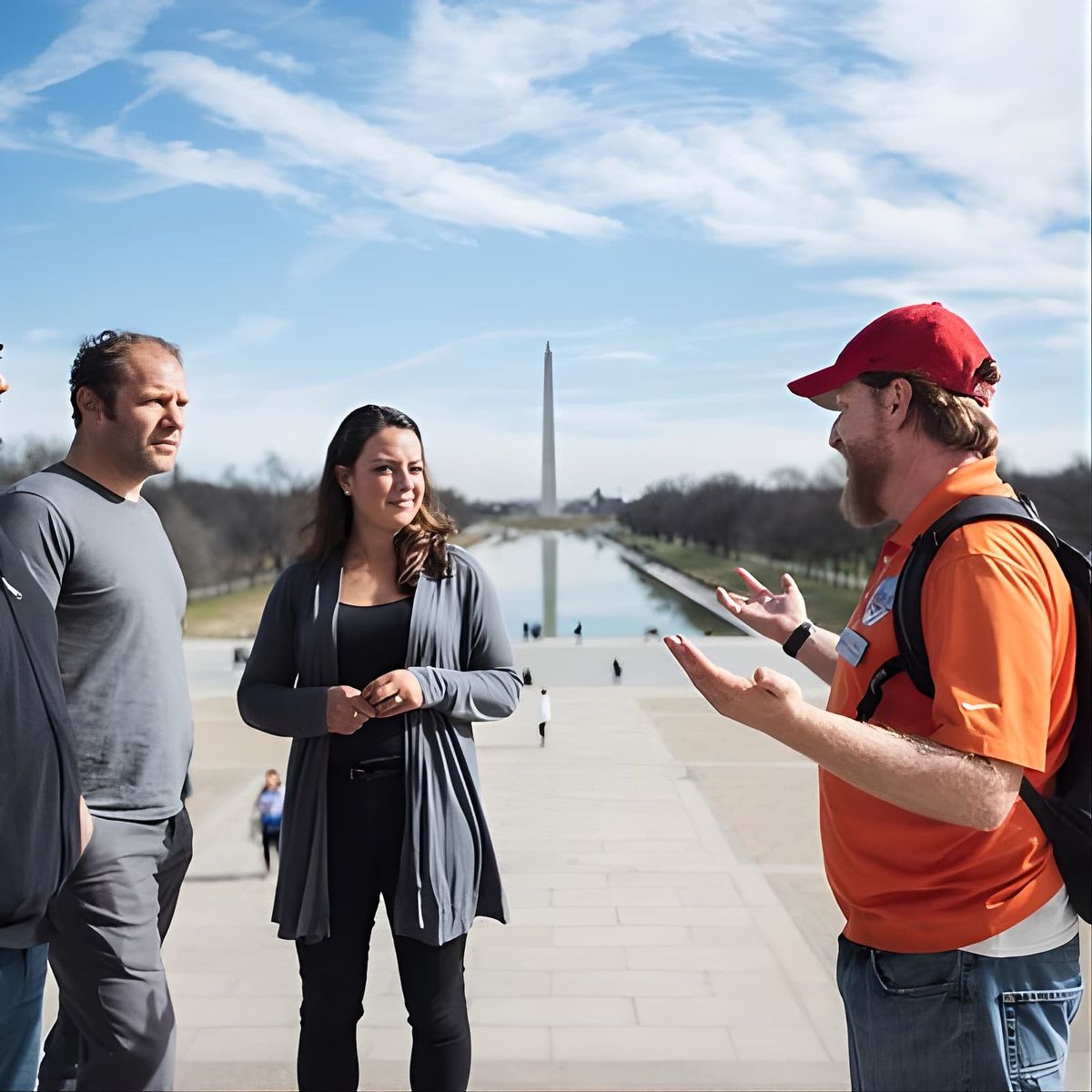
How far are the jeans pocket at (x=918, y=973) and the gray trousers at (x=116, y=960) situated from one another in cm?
128

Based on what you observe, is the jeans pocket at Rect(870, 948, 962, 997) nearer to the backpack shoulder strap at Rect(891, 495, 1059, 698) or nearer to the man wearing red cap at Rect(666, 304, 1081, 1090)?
the man wearing red cap at Rect(666, 304, 1081, 1090)

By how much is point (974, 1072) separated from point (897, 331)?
924 mm

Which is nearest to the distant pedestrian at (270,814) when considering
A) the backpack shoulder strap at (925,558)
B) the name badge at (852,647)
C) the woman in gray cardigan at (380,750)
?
the woman in gray cardigan at (380,750)

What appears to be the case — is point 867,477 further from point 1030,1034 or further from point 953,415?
point 1030,1034

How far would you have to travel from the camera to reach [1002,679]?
45.4 inches

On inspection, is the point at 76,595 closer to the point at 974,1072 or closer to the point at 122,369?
the point at 122,369

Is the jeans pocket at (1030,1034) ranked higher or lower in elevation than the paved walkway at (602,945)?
higher

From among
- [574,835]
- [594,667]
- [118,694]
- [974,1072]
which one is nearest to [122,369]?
[118,694]

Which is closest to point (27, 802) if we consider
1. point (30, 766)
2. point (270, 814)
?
point (30, 766)

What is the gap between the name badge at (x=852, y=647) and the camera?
135 cm

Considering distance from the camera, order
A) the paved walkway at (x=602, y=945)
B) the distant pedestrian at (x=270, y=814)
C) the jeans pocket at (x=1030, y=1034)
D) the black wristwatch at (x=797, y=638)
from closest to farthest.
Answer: the jeans pocket at (x=1030, y=1034) → the black wristwatch at (x=797, y=638) → the paved walkway at (x=602, y=945) → the distant pedestrian at (x=270, y=814)

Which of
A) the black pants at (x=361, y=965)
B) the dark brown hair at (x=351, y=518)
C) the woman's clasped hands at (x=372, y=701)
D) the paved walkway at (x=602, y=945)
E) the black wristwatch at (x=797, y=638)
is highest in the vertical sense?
the dark brown hair at (x=351, y=518)

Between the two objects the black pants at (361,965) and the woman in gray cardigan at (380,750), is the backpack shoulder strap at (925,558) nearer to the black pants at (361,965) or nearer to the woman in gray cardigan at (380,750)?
the woman in gray cardigan at (380,750)

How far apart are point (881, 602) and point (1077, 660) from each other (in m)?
0.23
